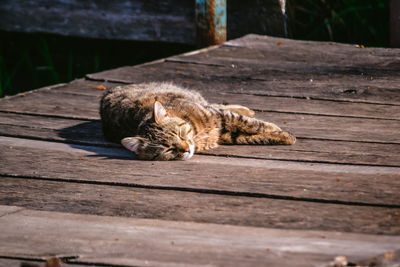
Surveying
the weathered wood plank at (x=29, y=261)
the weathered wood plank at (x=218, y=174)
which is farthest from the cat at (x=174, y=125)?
the weathered wood plank at (x=29, y=261)

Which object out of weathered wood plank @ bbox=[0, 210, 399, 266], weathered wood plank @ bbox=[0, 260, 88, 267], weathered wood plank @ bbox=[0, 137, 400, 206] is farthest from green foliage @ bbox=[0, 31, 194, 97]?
weathered wood plank @ bbox=[0, 260, 88, 267]

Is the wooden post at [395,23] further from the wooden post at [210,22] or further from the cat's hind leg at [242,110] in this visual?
the cat's hind leg at [242,110]

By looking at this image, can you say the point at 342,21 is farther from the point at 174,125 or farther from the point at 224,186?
the point at 224,186

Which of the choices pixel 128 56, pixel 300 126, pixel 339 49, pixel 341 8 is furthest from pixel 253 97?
pixel 128 56

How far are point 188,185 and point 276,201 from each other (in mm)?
394

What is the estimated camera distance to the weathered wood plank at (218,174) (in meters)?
2.14

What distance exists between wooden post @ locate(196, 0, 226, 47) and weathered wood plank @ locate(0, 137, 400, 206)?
2.52m

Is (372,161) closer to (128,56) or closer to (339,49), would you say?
(339,49)

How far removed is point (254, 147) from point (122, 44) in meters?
4.41

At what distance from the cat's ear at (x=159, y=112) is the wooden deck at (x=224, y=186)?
26 centimetres

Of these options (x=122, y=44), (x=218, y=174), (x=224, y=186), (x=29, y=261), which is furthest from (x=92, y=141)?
(x=122, y=44)

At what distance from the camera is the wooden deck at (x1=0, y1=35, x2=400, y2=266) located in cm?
171

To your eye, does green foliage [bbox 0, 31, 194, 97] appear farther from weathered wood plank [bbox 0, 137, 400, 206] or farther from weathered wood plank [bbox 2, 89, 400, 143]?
weathered wood plank [bbox 0, 137, 400, 206]

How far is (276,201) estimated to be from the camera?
2088 millimetres
